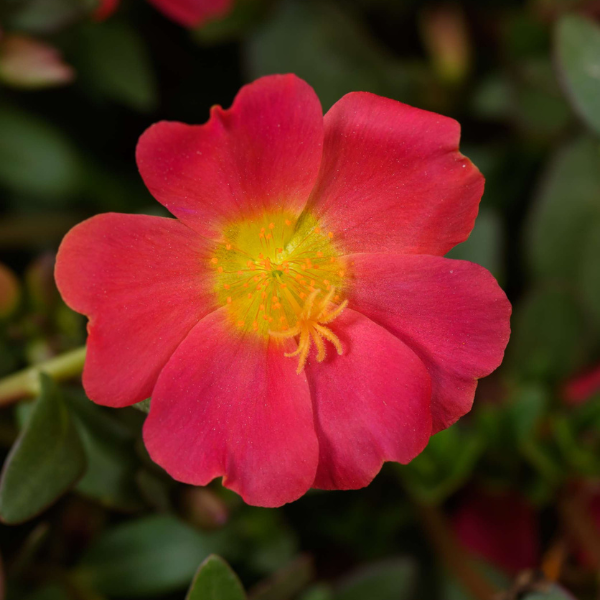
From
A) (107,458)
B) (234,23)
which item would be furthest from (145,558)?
(234,23)

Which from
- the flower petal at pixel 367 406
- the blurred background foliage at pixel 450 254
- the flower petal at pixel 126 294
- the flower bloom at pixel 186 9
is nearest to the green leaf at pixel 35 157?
the blurred background foliage at pixel 450 254

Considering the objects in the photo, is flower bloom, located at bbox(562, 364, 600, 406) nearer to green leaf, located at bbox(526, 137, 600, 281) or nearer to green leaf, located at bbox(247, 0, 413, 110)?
green leaf, located at bbox(526, 137, 600, 281)

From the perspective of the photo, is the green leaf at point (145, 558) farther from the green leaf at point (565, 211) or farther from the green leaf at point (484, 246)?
the green leaf at point (565, 211)

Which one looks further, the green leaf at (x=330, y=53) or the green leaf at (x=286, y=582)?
the green leaf at (x=330, y=53)

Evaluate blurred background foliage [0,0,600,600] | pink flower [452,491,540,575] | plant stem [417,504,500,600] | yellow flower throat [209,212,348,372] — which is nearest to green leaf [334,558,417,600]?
blurred background foliage [0,0,600,600]

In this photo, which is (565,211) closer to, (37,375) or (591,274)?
(591,274)

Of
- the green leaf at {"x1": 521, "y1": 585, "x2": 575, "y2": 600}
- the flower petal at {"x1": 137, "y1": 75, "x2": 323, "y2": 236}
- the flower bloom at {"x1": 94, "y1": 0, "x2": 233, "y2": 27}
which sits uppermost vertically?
the flower petal at {"x1": 137, "y1": 75, "x2": 323, "y2": 236}

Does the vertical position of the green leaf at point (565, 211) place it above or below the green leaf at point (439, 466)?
above
